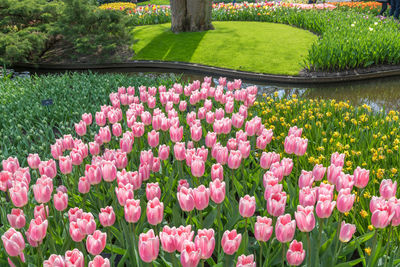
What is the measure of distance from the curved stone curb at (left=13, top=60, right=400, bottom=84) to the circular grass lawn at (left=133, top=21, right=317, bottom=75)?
0.30m

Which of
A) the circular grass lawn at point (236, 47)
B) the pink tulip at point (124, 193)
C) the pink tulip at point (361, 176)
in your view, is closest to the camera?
the pink tulip at point (124, 193)

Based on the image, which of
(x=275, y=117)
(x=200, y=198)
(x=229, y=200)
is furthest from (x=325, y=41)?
(x=200, y=198)

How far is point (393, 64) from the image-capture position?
11.1 metres

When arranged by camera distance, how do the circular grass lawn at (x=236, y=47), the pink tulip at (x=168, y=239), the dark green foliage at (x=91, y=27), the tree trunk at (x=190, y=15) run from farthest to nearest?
the tree trunk at (x=190, y=15) < the dark green foliage at (x=91, y=27) < the circular grass lawn at (x=236, y=47) < the pink tulip at (x=168, y=239)

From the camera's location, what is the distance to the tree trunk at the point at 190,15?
48.7ft

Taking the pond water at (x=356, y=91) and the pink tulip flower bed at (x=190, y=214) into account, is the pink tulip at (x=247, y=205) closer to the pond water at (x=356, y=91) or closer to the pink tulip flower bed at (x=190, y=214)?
the pink tulip flower bed at (x=190, y=214)

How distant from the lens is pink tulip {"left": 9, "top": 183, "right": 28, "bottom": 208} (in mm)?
2343

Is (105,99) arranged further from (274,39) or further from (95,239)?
(274,39)

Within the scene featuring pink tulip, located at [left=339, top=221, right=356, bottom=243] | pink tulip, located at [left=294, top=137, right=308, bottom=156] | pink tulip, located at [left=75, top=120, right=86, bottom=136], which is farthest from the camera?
pink tulip, located at [left=75, top=120, right=86, bottom=136]

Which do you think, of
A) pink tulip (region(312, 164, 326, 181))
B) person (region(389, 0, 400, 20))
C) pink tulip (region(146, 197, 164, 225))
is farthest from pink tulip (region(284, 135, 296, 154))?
person (region(389, 0, 400, 20))

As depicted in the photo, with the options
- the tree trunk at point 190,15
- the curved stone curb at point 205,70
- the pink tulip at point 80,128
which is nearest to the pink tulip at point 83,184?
the pink tulip at point 80,128

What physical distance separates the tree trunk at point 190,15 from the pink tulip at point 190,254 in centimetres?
1419

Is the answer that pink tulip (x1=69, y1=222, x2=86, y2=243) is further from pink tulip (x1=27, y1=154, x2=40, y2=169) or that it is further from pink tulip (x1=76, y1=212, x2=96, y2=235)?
pink tulip (x1=27, y1=154, x2=40, y2=169)

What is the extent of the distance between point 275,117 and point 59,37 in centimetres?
1344
